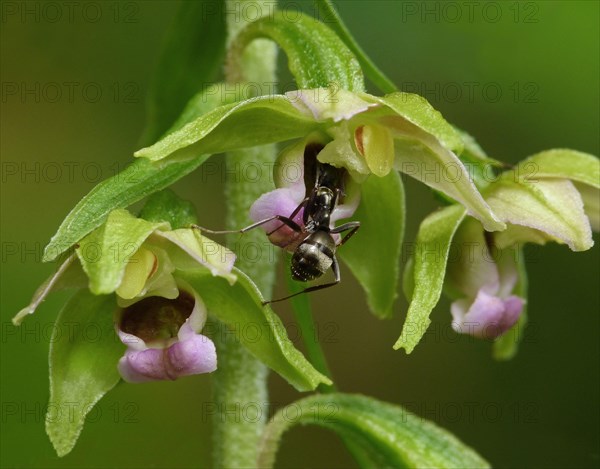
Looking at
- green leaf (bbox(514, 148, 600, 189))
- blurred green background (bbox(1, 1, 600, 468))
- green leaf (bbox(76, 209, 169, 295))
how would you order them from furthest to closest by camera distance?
blurred green background (bbox(1, 1, 600, 468)), green leaf (bbox(514, 148, 600, 189)), green leaf (bbox(76, 209, 169, 295))

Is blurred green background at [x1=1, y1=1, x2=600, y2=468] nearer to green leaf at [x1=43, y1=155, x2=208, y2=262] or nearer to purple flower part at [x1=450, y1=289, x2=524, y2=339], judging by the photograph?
purple flower part at [x1=450, y1=289, x2=524, y2=339]

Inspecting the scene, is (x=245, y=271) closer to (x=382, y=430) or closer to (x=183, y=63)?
(x=382, y=430)

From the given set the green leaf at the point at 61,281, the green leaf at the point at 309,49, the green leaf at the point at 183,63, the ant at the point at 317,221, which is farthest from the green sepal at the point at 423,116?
the green leaf at the point at 183,63

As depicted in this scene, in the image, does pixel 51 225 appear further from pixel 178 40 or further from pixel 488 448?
pixel 488 448

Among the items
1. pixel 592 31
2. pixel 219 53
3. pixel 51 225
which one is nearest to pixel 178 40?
pixel 219 53

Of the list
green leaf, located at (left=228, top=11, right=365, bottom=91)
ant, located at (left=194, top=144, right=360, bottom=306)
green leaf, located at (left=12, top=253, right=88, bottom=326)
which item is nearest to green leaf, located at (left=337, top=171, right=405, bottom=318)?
ant, located at (left=194, top=144, right=360, bottom=306)

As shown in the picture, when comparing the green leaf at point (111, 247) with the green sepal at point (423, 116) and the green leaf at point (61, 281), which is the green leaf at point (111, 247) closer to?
the green leaf at point (61, 281)
